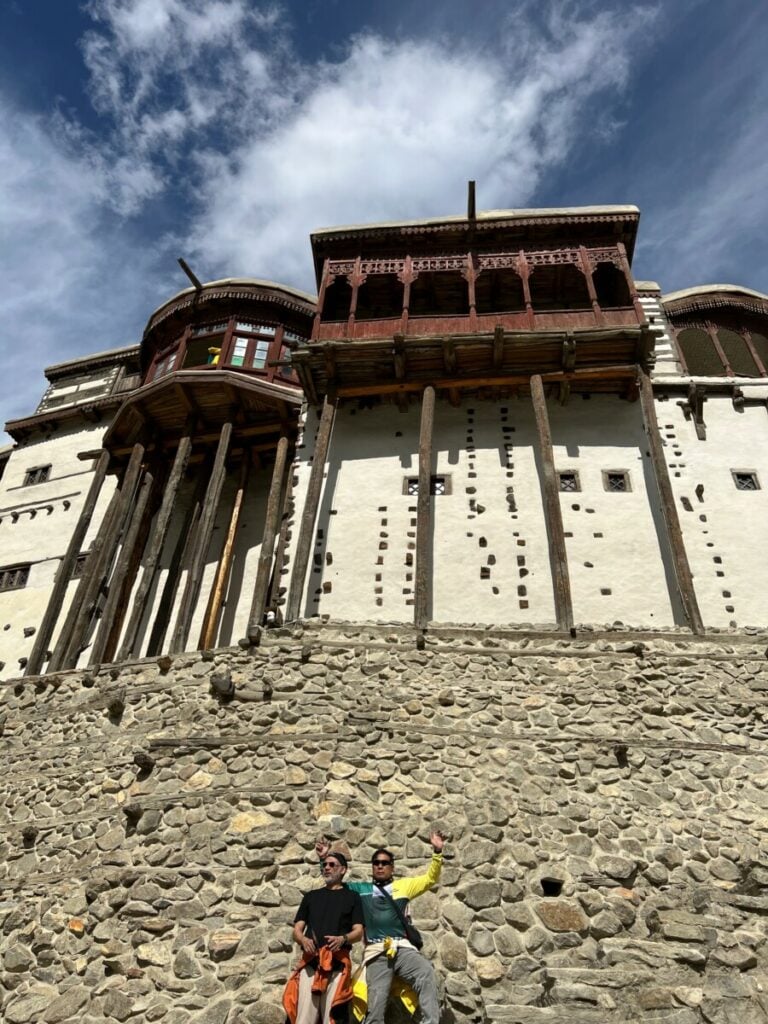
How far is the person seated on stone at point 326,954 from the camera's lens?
5059 mm

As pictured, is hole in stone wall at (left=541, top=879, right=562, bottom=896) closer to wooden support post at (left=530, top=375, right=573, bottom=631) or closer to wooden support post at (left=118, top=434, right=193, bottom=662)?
wooden support post at (left=530, top=375, right=573, bottom=631)

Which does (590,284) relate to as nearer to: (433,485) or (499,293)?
(499,293)

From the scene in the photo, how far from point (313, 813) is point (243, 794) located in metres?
0.82

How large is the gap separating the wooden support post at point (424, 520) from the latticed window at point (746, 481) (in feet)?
17.4

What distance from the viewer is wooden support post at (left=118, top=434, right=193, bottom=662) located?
1141cm

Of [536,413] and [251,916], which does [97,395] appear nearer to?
[536,413]

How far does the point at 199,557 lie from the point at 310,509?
217 cm

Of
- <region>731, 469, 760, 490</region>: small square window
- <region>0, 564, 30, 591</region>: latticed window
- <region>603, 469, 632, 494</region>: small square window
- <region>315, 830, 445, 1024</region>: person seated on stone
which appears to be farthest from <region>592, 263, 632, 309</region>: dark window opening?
<region>0, 564, 30, 591</region>: latticed window

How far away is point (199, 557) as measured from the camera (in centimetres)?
1247

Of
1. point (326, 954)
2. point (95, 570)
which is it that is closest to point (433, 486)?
point (95, 570)

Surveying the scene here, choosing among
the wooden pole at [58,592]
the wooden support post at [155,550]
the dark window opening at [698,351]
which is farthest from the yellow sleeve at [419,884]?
the dark window opening at [698,351]

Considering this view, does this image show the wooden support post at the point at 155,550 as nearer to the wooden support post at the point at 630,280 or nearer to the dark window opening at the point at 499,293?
the dark window opening at the point at 499,293

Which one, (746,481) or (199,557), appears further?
(746,481)

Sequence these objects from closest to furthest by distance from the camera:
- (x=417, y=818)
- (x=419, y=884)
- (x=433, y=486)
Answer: (x=419, y=884) → (x=417, y=818) → (x=433, y=486)
